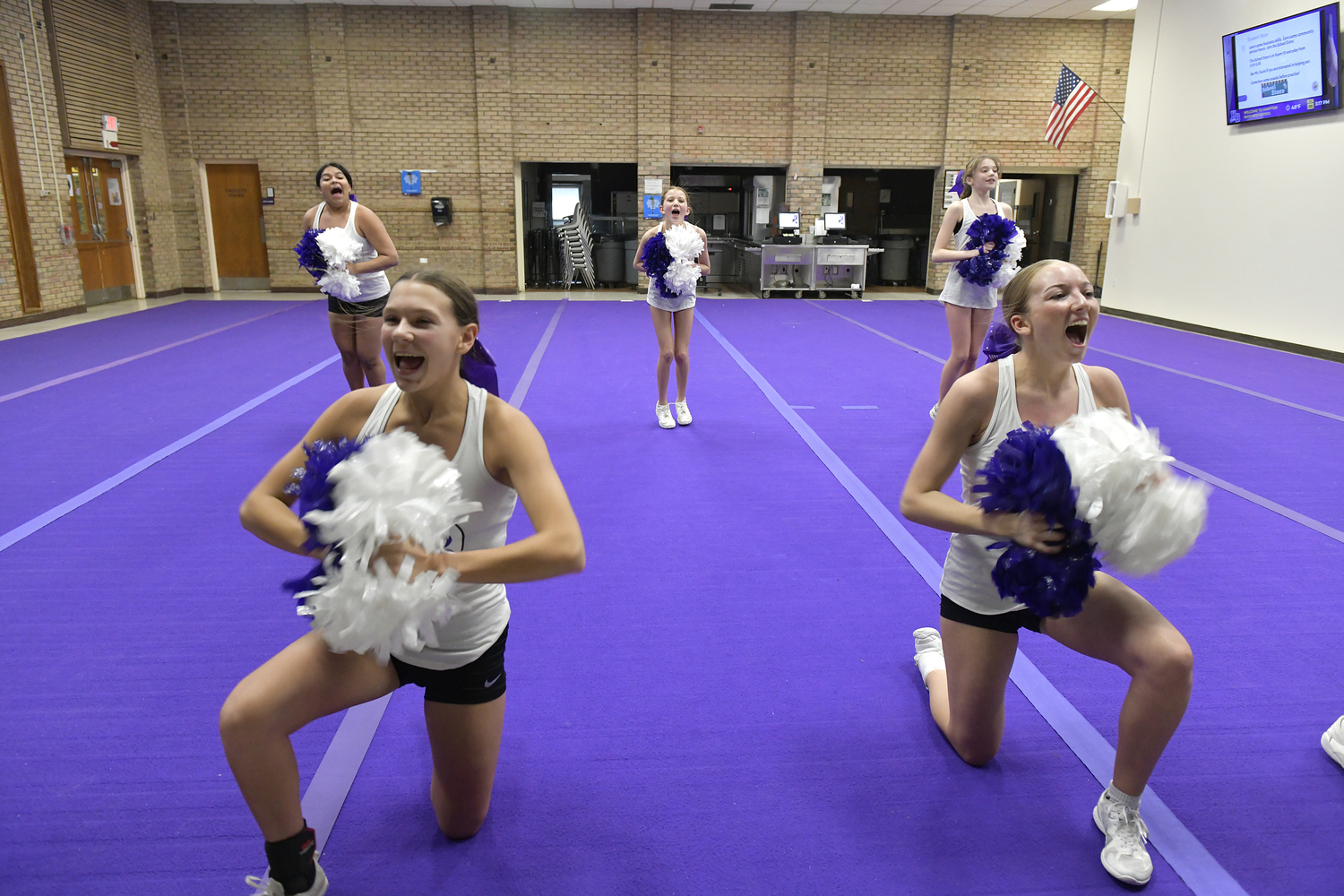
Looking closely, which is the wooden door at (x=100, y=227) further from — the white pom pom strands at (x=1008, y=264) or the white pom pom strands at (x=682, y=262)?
the white pom pom strands at (x=1008, y=264)

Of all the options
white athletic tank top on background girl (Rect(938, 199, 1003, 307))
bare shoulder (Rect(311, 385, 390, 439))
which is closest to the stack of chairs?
white athletic tank top on background girl (Rect(938, 199, 1003, 307))

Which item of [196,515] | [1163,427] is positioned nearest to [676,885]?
[196,515]

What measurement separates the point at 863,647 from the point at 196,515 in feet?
11.6

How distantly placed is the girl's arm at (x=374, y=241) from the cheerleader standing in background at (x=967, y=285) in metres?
3.69

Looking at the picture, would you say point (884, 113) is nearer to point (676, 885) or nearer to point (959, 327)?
point (959, 327)

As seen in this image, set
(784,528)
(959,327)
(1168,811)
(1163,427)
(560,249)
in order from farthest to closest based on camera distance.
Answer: (560,249), (1163,427), (959,327), (784,528), (1168,811)

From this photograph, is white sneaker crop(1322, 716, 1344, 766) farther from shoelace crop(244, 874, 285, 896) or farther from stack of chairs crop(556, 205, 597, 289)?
stack of chairs crop(556, 205, 597, 289)

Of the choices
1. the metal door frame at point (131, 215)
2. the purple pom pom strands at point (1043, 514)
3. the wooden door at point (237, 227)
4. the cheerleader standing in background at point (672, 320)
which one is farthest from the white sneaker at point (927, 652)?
the wooden door at point (237, 227)

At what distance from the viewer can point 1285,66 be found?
10031 millimetres

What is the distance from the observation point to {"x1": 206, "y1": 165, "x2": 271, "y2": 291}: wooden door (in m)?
16.5

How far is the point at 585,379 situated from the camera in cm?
816

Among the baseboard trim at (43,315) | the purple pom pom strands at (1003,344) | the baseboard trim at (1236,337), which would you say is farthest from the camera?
the baseboard trim at (43,315)

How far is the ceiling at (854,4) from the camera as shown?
49.9 ft

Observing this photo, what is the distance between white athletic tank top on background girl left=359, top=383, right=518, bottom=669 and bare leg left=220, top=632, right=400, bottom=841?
17 centimetres
